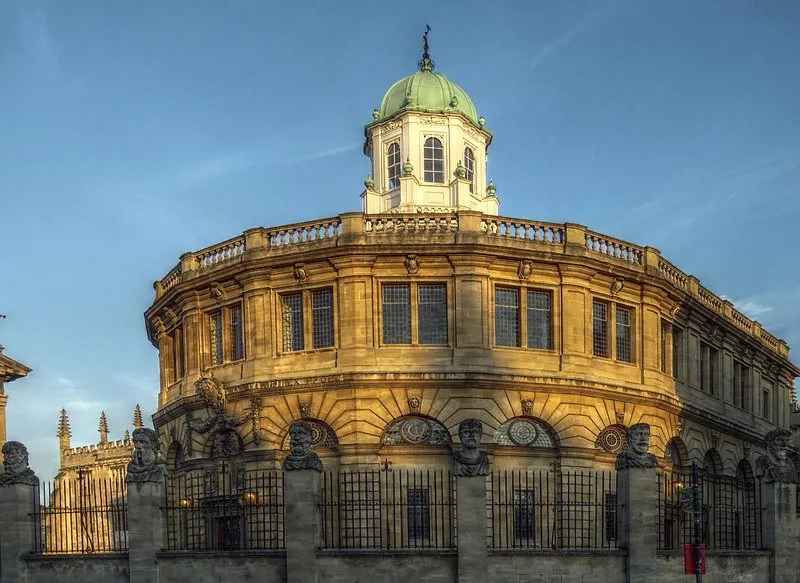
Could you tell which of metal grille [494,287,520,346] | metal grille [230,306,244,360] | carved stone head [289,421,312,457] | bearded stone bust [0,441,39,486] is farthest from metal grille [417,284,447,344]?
bearded stone bust [0,441,39,486]

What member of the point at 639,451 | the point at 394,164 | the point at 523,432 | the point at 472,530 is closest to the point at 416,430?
the point at 523,432

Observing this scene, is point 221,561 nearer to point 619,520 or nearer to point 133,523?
point 133,523

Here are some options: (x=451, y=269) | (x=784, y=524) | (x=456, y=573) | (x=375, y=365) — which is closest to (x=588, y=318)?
(x=451, y=269)

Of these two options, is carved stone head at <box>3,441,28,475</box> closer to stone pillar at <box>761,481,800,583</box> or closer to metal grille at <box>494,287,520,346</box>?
metal grille at <box>494,287,520,346</box>

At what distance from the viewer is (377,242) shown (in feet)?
115

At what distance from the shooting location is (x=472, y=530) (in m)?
23.4

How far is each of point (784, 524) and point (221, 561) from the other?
15.6 meters

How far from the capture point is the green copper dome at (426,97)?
49.9 metres

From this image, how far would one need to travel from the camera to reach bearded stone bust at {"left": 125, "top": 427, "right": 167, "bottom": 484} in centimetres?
2544

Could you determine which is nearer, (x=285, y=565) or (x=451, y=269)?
(x=285, y=565)

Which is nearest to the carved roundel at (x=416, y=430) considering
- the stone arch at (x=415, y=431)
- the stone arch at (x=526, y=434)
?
the stone arch at (x=415, y=431)

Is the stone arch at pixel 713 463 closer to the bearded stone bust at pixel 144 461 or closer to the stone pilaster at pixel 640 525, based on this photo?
the stone pilaster at pixel 640 525

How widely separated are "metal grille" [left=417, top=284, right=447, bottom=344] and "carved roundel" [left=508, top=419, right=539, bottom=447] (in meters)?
3.89

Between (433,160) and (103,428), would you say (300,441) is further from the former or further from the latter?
(103,428)
